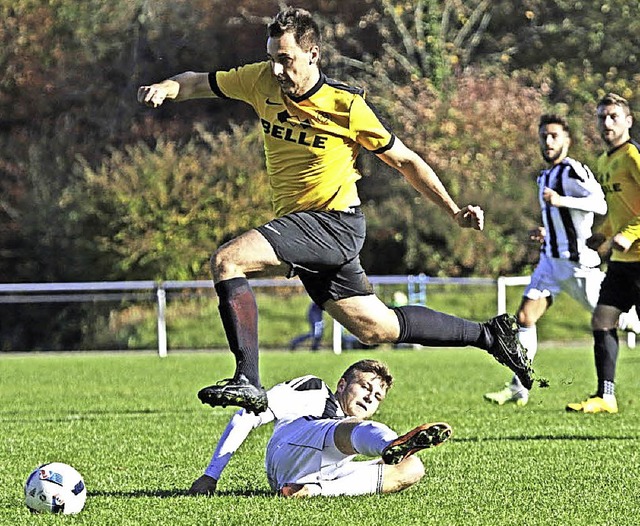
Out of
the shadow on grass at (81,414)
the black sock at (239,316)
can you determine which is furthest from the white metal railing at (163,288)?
the black sock at (239,316)

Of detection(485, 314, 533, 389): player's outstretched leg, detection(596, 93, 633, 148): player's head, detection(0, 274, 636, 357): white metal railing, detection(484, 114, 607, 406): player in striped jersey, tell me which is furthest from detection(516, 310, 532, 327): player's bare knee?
detection(0, 274, 636, 357): white metal railing

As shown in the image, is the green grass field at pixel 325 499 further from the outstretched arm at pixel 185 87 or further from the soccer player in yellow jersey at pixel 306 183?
the outstretched arm at pixel 185 87

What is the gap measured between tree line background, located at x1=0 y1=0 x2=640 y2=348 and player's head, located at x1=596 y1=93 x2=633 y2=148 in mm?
14041

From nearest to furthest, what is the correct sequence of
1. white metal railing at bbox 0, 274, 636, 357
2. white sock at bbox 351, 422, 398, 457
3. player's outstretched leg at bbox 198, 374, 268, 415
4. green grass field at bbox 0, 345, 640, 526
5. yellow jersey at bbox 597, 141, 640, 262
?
1. white sock at bbox 351, 422, 398, 457
2. player's outstretched leg at bbox 198, 374, 268, 415
3. green grass field at bbox 0, 345, 640, 526
4. yellow jersey at bbox 597, 141, 640, 262
5. white metal railing at bbox 0, 274, 636, 357

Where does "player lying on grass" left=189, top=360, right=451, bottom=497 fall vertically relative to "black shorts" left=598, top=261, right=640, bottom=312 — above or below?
below

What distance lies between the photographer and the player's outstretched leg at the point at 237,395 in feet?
18.7

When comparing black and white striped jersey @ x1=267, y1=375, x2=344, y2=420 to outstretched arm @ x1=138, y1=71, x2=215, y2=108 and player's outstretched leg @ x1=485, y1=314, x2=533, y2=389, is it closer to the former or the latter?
player's outstretched leg @ x1=485, y1=314, x2=533, y2=389

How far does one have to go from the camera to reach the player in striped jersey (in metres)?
10.7

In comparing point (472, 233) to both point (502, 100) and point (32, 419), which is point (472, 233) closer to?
point (502, 100)

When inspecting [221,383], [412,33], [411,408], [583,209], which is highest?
[412,33]

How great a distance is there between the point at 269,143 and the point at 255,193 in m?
17.8

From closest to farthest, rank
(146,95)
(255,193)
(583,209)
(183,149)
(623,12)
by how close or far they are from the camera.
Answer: (146,95) → (583,209) → (255,193) → (183,149) → (623,12)

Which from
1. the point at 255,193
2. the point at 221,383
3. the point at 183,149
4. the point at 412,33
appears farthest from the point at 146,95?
the point at 412,33

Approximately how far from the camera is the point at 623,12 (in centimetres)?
2941
